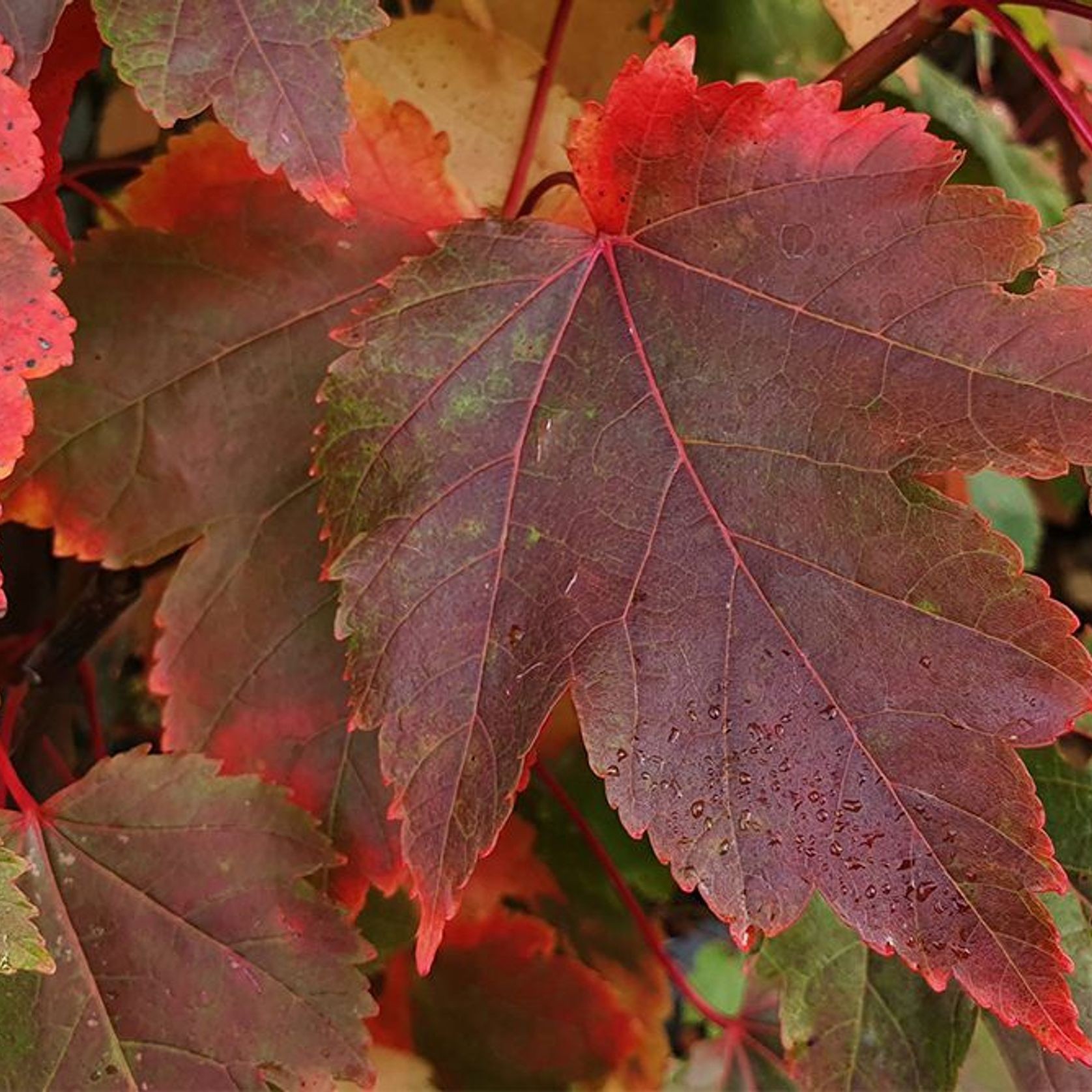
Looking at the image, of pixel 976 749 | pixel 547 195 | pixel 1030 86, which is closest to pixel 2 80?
pixel 547 195

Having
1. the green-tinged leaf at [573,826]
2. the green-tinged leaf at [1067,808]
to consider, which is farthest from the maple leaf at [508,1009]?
the green-tinged leaf at [1067,808]

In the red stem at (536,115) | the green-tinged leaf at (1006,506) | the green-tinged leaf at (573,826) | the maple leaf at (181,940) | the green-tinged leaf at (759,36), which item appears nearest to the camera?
the maple leaf at (181,940)

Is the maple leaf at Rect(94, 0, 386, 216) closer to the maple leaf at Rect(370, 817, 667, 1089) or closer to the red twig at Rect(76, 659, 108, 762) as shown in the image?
the red twig at Rect(76, 659, 108, 762)

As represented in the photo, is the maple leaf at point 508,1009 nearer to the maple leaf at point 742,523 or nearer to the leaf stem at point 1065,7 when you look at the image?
the maple leaf at point 742,523

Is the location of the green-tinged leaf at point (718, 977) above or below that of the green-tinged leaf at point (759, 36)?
below

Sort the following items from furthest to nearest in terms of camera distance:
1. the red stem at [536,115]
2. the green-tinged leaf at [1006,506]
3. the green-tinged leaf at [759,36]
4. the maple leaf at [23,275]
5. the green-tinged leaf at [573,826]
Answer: the green-tinged leaf at [1006,506] → the green-tinged leaf at [573,826] → the green-tinged leaf at [759,36] → the red stem at [536,115] → the maple leaf at [23,275]

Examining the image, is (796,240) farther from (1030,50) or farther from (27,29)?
(27,29)

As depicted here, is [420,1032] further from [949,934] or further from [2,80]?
[2,80]

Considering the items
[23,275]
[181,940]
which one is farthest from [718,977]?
[23,275]
